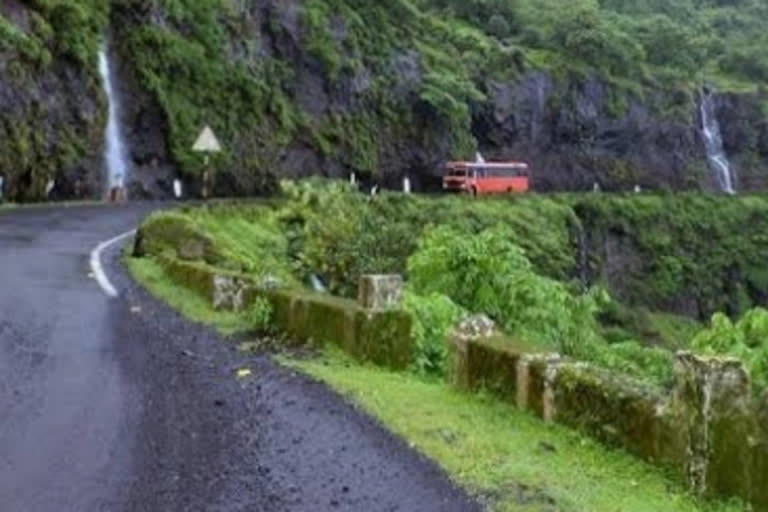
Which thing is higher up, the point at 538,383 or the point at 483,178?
the point at 483,178

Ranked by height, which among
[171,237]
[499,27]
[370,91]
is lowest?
[171,237]

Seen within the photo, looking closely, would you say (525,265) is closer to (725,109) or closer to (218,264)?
(218,264)

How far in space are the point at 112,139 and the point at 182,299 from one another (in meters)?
23.6

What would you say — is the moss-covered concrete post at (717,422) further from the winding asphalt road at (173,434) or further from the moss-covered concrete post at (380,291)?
the moss-covered concrete post at (380,291)

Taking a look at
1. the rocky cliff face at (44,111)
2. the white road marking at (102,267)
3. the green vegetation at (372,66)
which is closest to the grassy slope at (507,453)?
the white road marking at (102,267)

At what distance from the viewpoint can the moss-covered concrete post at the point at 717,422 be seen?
5.71 metres

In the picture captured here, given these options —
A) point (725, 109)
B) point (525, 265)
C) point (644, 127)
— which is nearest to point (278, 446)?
point (525, 265)

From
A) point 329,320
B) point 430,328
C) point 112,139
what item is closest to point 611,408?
point 329,320

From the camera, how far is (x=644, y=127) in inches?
2474

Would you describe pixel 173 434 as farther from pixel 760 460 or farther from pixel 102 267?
pixel 102 267

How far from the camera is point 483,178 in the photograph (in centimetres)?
5009

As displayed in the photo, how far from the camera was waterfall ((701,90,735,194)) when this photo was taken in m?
66.3

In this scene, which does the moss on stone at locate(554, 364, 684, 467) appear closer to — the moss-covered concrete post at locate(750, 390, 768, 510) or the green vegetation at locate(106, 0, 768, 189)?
the moss-covered concrete post at locate(750, 390, 768, 510)

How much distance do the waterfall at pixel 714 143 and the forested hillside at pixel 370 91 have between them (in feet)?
1.67
